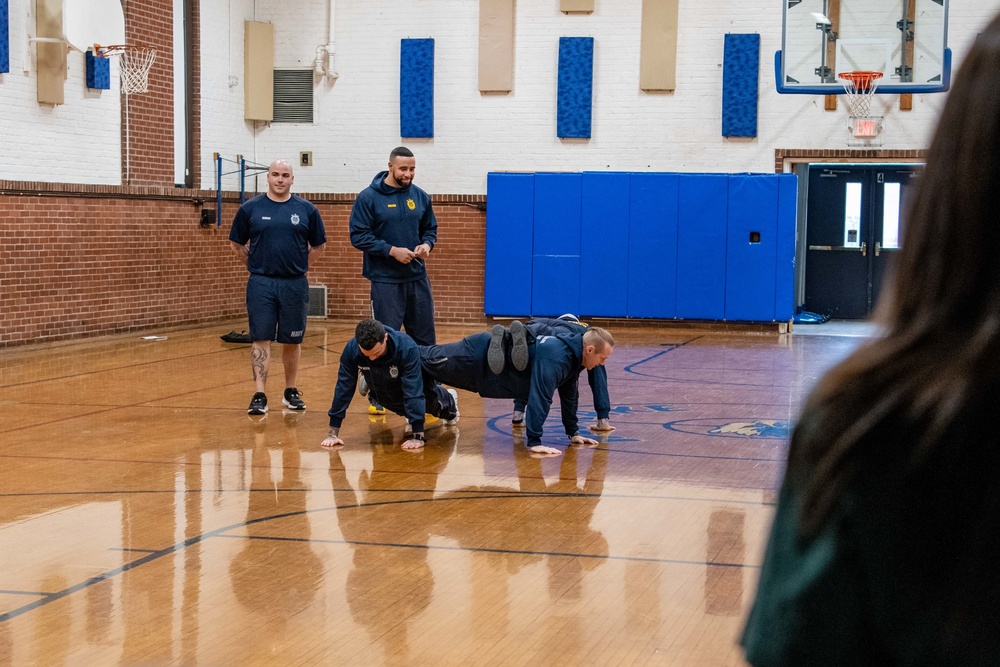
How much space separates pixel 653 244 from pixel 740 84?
2.42 metres

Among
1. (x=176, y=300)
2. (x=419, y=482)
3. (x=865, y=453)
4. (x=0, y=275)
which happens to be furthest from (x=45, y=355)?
(x=865, y=453)

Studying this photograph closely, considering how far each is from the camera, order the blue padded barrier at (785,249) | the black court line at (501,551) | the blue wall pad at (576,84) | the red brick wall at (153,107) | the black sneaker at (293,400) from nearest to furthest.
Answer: the black court line at (501,551) → the black sneaker at (293,400) → the red brick wall at (153,107) → the blue padded barrier at (785,249) → the blue wall pad at (576,84)

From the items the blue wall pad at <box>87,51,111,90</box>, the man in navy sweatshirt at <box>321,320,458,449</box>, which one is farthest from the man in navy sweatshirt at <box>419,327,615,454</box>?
the blue wall pad at <box>87,51,111,90</box>

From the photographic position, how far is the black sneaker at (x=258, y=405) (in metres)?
8.65

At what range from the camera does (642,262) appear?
16.5 metres

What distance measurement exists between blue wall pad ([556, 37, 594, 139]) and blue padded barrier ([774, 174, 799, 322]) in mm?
2782

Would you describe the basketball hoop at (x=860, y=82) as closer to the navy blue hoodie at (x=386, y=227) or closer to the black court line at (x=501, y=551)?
the navy blue hoodie at (x=386, y=227)

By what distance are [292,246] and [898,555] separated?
8200mm

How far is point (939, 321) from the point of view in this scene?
3.05ft

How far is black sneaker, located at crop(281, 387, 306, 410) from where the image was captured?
8.92 meters

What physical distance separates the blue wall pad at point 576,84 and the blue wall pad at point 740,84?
5.98 ft

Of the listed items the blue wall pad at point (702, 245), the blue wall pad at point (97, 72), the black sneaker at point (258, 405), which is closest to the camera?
the black sneaker at point (258, 405)

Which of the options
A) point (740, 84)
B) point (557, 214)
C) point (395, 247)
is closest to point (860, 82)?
point (740, 84)

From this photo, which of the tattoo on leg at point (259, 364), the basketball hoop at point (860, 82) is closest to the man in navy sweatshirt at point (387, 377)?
the tattoo on leg at point (259, 364)
